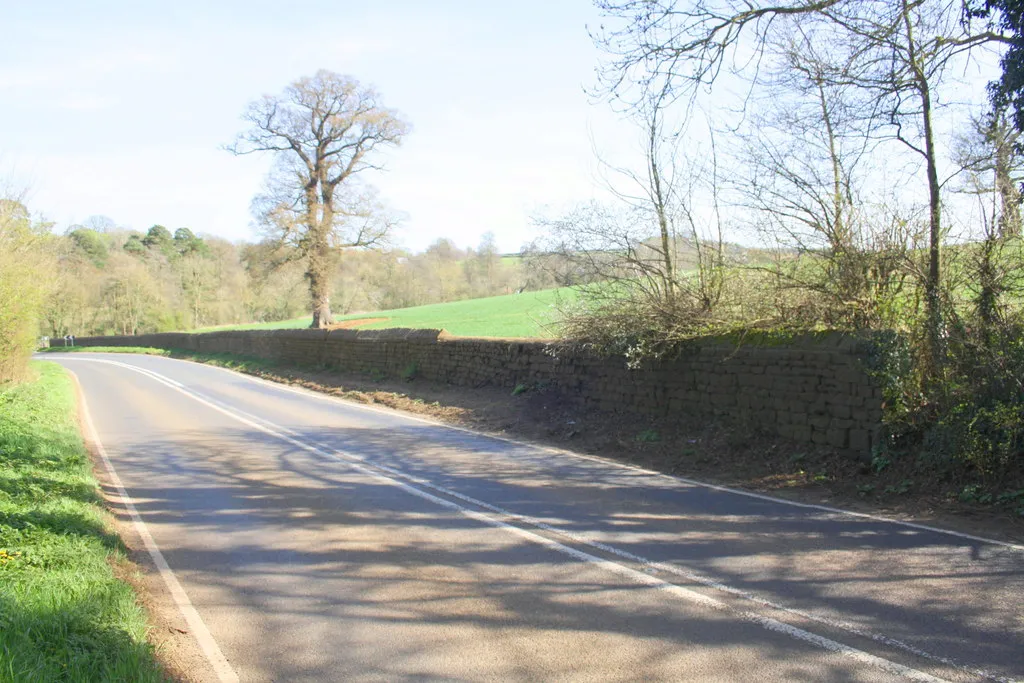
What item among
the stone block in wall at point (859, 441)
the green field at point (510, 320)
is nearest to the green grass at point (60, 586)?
the stone block in wall at point (859, 441)

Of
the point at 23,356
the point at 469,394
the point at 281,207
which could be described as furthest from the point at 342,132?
the point at 469,394

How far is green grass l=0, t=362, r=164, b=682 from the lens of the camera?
155 inches

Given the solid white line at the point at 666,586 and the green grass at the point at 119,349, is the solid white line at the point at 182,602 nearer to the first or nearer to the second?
the solid white line at the point at 666,586

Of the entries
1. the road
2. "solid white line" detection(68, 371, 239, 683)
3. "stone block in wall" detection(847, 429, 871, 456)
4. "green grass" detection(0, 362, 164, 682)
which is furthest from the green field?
"green grass" detection(0, 362, 164, 682)

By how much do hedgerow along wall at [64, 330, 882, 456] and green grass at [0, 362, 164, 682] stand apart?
7.58m

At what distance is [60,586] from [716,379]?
8469 millimetres

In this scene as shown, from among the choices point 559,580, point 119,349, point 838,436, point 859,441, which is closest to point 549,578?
point 559,580

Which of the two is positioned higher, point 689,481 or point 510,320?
point 510,320

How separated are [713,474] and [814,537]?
288 centimetres

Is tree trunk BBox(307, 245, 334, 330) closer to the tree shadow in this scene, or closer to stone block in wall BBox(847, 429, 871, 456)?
the tree shadow

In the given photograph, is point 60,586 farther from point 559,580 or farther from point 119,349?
point 119,349

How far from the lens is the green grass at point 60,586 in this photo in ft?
12.9

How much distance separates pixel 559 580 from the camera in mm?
5406

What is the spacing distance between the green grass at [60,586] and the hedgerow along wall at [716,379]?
758 centimetres
